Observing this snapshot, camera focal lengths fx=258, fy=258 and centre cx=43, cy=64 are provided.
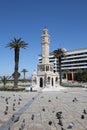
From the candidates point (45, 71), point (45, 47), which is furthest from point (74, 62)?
point (45, 47)

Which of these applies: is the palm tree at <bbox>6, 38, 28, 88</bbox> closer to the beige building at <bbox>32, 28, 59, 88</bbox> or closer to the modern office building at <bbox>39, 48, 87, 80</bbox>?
the beige building at <bbox>32, 28, 59, 88</bbox>

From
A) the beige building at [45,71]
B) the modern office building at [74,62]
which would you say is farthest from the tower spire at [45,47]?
the modern office building at [74,62]

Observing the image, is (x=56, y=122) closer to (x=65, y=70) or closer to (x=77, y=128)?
(x=77, y=128)

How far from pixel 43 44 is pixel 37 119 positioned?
56.3 meters

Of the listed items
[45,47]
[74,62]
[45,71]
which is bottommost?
[45,71]

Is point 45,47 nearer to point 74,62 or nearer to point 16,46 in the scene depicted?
point 16,46

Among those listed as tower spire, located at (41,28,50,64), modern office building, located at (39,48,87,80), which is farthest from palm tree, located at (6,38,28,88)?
modern office building, located at (39,48,87,80)

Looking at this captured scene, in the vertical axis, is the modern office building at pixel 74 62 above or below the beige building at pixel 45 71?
above

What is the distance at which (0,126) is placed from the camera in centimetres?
1459

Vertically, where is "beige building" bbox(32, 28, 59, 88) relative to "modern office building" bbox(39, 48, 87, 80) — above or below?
below

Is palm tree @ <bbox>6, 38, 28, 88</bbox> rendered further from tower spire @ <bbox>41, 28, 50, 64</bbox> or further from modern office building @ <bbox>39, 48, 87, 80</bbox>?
modern office building @ <bbox>39, 48, 87, 80</bbox>

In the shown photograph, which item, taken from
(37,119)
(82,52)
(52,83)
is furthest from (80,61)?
(37,119)

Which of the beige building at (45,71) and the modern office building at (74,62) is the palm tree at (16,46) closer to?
the beige building at (45,71)

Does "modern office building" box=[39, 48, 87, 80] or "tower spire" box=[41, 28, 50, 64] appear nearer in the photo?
"tower spire" box=[41, 28, 50, 64]
